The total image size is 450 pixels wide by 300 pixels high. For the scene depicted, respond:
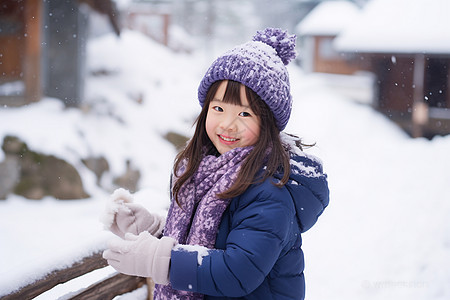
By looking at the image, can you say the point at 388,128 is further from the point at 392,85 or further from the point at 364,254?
the point at 364,254

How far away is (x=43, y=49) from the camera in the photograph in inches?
429

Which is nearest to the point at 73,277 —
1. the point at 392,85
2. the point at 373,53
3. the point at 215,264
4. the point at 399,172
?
the point at 215,264

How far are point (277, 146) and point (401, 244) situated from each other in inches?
135

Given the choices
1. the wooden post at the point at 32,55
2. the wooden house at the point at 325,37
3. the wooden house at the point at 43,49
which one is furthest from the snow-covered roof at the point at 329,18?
the wooden post at the point at 32,55

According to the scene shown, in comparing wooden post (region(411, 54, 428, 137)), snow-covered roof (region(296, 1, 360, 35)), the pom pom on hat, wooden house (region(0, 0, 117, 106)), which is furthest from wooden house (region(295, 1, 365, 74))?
the pom pom on hat

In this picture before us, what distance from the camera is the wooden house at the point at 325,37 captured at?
22547 mm

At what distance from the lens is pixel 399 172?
6578 mm

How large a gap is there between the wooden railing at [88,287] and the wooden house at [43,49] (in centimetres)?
921

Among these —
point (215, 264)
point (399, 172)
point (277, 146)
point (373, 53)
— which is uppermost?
point (373, 53)

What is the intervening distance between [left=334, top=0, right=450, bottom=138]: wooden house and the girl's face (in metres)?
9.98

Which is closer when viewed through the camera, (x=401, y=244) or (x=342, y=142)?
(x=401, y=244)

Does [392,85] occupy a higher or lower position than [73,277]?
higher

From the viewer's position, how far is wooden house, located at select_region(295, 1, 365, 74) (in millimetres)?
22547

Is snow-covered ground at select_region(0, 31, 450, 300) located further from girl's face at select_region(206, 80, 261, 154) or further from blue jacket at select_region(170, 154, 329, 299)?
blue jacket at select_region(170, 154, 329, 299)
